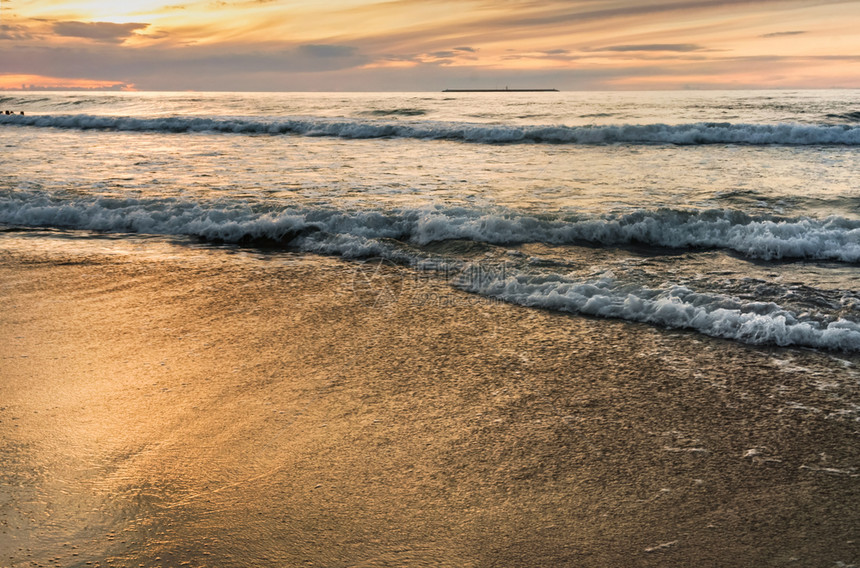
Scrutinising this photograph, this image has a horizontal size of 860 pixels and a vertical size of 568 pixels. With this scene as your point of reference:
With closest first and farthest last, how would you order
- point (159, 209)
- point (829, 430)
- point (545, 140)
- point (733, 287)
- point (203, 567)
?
1. point (203, 567)
2. point (829, 430)
3. point (733, 287)
4. point (159, 209)
5. point (545, 140)

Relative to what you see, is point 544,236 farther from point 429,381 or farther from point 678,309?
point 429,381

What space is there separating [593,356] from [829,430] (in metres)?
1.41

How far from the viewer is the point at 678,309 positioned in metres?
4.86

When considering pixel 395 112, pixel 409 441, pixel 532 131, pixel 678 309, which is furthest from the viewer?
pixel 395 112

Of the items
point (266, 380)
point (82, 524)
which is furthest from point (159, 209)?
point (82, 524)

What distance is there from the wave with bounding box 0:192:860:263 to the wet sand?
2.73m

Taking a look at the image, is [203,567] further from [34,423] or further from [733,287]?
[733,287]

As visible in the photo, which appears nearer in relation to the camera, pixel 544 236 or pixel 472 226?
pixel 544 236

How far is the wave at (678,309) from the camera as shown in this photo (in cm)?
441

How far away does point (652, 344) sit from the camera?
442 centimetres

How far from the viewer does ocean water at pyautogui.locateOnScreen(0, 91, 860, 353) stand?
533 centimetres

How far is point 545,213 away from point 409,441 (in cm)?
576

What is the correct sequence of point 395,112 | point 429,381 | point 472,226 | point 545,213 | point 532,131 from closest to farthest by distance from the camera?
point 429,381 < point 472,226 < point 545,213 < point 532,131 < point 395,112

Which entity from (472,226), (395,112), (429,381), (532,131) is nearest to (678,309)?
(429,381)
